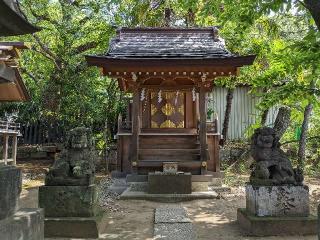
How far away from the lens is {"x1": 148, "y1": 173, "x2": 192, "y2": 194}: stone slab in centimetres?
1099

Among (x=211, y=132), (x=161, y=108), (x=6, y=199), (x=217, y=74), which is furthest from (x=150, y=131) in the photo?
(x=6, y=199)

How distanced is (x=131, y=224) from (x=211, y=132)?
21.0 ft

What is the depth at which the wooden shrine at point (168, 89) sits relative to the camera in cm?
1198

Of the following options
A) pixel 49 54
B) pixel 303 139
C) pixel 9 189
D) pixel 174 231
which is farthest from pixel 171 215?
pixel 49 54

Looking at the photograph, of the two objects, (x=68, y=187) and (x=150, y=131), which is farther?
(x=150, y=131)

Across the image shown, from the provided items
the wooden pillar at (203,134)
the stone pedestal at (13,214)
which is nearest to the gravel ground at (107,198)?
the wooden pillar at (203,134)

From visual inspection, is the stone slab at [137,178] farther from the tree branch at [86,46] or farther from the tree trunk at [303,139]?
the tree branch at [86,46]

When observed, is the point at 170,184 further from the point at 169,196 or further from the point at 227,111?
the point at 227,111

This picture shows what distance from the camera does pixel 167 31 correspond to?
14547 mm

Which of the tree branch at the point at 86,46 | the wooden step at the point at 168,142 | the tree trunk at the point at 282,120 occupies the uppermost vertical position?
the tree branch at the point at 86,46

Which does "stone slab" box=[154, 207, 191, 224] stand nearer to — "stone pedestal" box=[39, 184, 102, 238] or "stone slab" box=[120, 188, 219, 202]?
"stone slab" box=[120, 188, 219, 202]

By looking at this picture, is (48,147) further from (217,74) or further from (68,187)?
(68,187)

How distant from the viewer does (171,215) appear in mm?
8391

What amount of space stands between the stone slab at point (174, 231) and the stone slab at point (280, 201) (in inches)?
52.0
